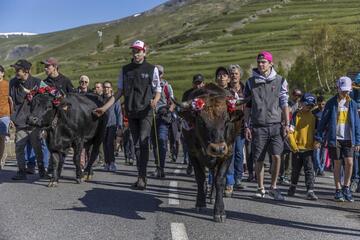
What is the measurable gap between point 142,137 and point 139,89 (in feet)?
2.72

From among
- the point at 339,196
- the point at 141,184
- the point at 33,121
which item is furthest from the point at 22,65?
the point at 339,196

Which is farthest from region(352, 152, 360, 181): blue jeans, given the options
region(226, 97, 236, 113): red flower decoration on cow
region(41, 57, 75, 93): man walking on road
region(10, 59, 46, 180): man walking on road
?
region(10, 59, 46, 180): man walking on road

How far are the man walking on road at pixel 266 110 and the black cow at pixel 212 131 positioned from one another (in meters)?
1.22

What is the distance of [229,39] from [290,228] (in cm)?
9905

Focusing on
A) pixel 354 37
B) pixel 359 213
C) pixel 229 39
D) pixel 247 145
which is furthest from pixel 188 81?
pixel 359 213

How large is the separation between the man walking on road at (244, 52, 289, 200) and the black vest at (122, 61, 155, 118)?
179 centimetres

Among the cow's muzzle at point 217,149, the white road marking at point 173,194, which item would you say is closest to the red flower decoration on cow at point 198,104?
the cow's muzzle at point 217,149

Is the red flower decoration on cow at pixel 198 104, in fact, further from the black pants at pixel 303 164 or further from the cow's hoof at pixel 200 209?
the black pants at pixel 303 164

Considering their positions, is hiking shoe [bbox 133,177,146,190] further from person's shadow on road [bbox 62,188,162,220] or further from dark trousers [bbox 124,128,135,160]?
dark trousers [bbox 124,128,135,160]

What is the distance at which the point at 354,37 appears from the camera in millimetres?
60375

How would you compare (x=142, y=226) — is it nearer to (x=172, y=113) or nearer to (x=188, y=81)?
(x=172, y=113)

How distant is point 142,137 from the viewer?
10.6 metres

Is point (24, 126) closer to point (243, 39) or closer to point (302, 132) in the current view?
point (302, 132)

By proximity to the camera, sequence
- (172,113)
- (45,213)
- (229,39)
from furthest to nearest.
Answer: (229,39)
(172,113)
(45,213)
